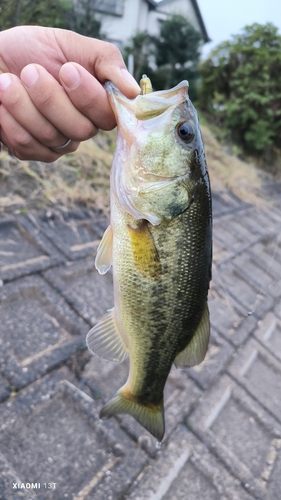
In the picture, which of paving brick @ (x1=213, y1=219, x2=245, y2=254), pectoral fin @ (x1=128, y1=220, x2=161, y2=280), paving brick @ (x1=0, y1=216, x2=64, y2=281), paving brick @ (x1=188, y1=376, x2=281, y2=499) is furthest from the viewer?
paving brick @ (x1=213, y1=219, x2=245, y2=254)

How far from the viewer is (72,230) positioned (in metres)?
3.18

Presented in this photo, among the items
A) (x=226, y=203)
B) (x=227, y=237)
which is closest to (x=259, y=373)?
(x=227, y=237)

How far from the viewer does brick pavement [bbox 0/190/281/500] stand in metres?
1.74

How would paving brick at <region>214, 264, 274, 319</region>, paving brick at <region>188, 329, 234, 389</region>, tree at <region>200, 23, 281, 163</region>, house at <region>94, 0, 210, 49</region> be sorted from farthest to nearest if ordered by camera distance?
house at <region>94, 0, 210, 49</region> → tree at <region>200, 23, 281, 163</region> → paving brick at <region>214, 264, 274, 319</region> → paving brick at <region>188, 329, 234, 389</region>

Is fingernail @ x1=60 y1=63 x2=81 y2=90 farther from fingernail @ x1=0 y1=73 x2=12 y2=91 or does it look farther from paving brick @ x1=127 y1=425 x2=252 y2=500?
paving brick @ x1=127 y1=425 x2=252 y2=500

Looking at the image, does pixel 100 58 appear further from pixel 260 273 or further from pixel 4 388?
pixel 260 273

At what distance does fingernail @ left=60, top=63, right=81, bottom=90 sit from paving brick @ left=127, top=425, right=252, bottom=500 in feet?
5.94

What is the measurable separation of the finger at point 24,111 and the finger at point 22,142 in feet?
0.08

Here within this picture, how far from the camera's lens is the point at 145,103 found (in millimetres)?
1210

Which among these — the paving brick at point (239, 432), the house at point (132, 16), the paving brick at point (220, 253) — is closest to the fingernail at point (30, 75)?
the paving brick at point (239, 432)

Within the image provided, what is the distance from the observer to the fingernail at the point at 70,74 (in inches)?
48.6

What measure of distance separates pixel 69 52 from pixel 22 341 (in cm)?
148

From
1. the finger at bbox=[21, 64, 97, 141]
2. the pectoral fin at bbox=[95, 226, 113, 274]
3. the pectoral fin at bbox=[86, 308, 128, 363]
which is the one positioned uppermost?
the finger at bbox=[21, 64, 97, 141]

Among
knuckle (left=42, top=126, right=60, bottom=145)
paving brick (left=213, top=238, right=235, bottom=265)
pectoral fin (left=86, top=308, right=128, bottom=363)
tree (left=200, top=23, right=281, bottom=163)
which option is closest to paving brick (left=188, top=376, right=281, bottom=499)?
pectoral fin (left=86, top=308, right=128, bottom=363)
